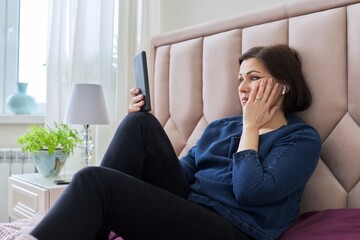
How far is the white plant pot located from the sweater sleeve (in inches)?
47.9

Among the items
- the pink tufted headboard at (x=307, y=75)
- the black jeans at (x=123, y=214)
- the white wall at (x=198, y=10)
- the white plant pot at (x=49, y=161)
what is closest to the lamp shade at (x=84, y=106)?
the white plant pot at (x=49, y=161)

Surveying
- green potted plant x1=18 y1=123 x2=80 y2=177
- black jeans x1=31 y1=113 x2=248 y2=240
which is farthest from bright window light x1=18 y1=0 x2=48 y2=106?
black jeans x1=31 y1=113 x2=248 y2=240

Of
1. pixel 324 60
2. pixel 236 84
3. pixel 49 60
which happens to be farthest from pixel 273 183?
pixel 49 60

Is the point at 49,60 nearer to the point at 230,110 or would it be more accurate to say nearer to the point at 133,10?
the point at 133,10

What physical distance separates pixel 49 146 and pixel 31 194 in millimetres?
243

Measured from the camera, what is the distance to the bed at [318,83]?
125 centimetres

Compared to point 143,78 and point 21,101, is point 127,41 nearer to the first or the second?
point 21,101

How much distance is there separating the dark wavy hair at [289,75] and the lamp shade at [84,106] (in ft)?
3.44

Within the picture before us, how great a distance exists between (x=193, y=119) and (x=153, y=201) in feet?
2.78

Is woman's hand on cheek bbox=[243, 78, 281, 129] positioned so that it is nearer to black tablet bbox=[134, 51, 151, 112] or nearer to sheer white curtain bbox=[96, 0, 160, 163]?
black tablet bbox=[134, 51, 151, 112]

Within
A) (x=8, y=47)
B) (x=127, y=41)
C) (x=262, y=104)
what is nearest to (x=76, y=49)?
(x=127, y=41)

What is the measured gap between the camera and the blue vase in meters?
2.66

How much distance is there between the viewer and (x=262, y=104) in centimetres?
130

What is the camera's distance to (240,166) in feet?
3.74
